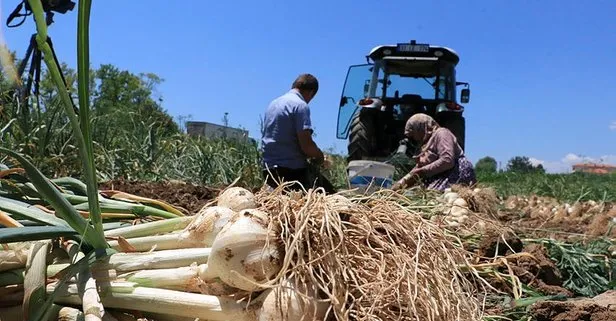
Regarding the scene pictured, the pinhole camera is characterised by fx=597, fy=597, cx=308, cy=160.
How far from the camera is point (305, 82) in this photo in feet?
15.7

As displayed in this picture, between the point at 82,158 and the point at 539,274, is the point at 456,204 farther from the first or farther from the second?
the point at 82,158

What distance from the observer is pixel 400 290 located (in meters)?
1.30

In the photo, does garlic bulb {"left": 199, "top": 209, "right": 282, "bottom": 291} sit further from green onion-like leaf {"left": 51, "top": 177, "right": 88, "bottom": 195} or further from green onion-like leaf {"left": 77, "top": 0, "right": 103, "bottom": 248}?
green onion-like leaf {"left": 51, "top": 177, "right": 88, "bottom": 195}

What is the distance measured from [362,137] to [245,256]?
243 inches

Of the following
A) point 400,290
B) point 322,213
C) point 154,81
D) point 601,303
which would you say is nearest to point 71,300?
point 322,213

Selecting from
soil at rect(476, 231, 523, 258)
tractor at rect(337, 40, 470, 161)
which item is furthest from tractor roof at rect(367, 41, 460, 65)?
soil at rect(476, 231, 523, 258)

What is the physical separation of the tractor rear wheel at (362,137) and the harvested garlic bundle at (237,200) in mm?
5721

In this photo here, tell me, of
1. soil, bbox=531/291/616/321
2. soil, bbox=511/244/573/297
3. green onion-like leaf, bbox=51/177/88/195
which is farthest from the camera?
soil, bbox=511/244/573/297

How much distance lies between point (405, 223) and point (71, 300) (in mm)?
789

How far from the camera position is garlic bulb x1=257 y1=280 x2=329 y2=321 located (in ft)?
3.96

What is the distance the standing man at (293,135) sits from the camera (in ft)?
15.1

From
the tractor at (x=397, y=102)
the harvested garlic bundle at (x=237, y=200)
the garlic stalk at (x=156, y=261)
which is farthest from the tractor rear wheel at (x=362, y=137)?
the garlic stalk at (x=156, y=261)

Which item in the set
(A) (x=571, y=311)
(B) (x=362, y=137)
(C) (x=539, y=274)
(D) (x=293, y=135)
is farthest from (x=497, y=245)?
(B) (x=362, y=137)

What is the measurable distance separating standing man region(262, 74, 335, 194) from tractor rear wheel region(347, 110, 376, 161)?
250 centimetres
